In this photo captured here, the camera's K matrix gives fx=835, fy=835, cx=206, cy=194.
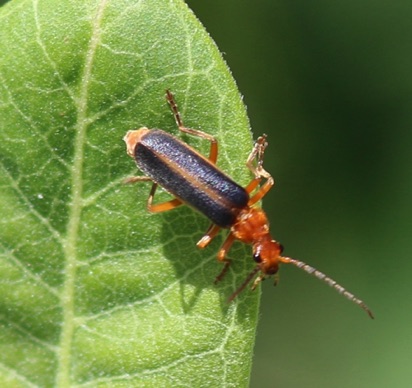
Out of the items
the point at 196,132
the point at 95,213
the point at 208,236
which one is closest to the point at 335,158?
the point at 208,236

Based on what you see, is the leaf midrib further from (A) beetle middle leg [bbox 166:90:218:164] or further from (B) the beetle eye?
(B) the beetle eye

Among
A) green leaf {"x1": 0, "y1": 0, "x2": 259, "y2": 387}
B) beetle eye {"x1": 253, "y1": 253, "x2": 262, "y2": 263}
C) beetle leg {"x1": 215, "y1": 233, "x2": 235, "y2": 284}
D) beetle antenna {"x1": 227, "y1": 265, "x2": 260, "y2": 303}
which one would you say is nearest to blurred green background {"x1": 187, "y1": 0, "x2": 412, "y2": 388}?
beetle eye {"x1": 253, "y1": 253, "x2": 262, "y2": 263}

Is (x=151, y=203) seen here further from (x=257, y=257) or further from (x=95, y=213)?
(x=257, y=257)

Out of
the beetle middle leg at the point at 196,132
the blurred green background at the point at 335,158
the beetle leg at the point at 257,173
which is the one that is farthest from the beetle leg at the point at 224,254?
the blurred green background at the point at 335,158

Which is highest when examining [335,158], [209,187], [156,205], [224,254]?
[335,158]

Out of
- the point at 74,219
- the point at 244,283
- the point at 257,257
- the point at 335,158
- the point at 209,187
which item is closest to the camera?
the point at 74,219
